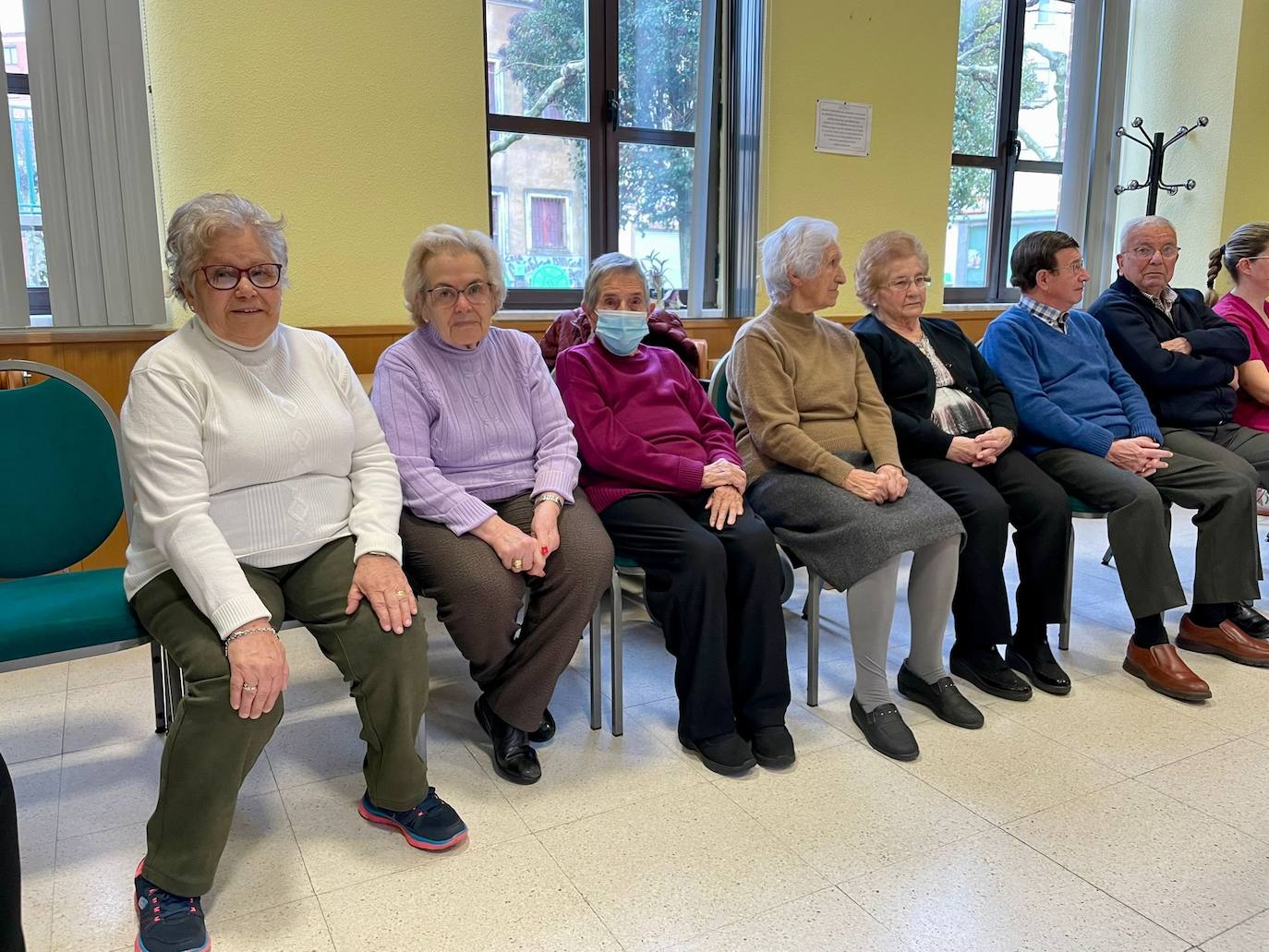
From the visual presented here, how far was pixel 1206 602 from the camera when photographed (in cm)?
271

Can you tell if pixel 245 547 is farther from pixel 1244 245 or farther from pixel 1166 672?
pixel 1244 245

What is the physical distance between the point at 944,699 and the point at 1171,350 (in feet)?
4.94

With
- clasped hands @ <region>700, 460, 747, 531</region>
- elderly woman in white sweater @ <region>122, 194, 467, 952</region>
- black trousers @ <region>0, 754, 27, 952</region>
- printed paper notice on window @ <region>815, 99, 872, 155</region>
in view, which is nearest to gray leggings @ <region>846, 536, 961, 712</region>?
clasped hands @ <region>700, 460, 747, 531</region>

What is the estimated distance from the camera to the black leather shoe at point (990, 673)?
2432 mm

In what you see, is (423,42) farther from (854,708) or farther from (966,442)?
(854,708)

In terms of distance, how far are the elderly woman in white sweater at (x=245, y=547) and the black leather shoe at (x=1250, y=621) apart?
2.37m

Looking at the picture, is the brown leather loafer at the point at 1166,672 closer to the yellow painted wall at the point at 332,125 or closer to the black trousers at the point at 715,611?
the black trousers at the point at 715,611

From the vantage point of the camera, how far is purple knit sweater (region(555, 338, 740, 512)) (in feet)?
7.35

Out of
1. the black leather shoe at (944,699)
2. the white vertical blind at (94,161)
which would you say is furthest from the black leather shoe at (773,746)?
the white vertical blind at (94,161)

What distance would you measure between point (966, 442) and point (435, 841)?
168 cm

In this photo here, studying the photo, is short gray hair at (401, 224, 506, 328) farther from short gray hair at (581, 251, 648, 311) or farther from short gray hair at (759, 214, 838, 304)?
short gray hair at (759, 214, 838, 304)

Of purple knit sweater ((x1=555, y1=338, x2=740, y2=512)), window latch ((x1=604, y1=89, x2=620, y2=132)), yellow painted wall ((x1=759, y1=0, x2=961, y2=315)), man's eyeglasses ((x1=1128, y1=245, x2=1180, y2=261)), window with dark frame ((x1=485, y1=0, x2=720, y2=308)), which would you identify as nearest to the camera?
purple knit sweater ((x1=555, y1=338, x2=740, y2=512))

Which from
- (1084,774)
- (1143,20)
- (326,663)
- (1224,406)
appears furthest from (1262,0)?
(326,663)

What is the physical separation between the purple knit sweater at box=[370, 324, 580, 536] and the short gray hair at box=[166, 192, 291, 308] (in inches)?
16.4
